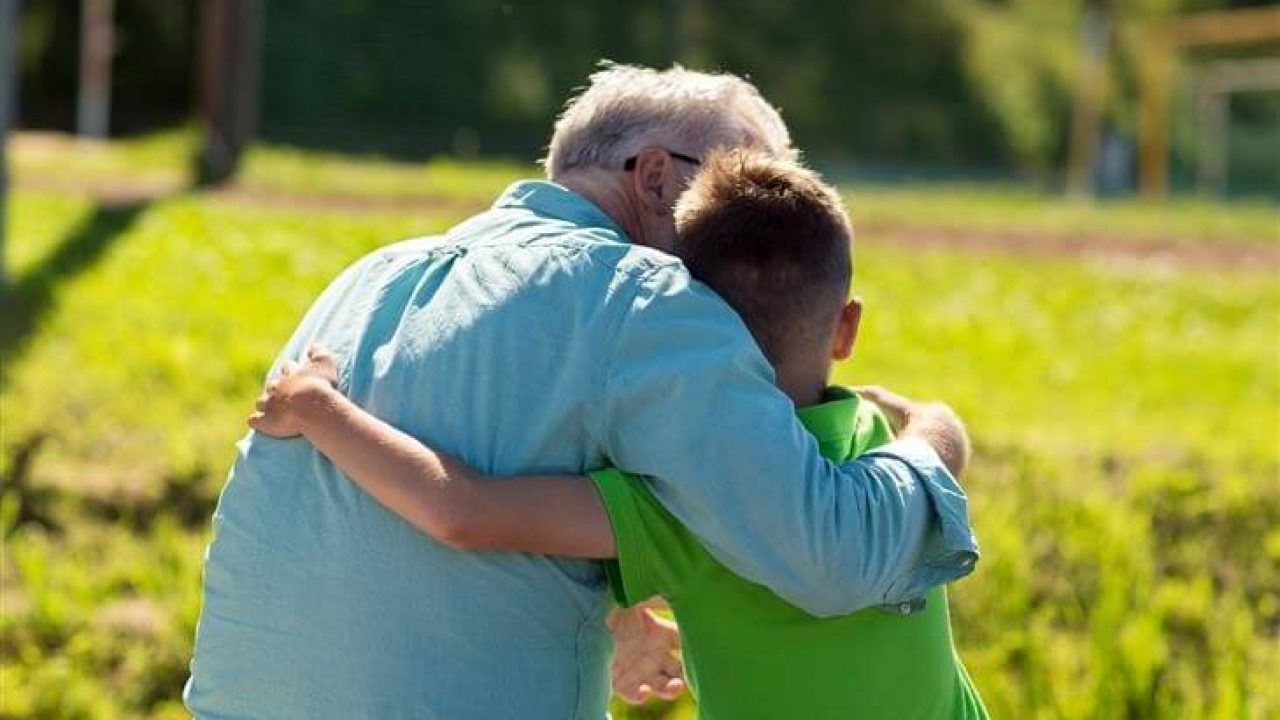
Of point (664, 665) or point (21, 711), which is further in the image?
point (21, 711)

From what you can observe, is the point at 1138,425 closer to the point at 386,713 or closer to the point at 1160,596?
the point at 1160,596

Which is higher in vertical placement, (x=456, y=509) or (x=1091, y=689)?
(x=456, y=509)

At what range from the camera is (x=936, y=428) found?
2.55 m

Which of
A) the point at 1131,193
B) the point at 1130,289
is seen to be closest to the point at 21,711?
the point at 1130,289

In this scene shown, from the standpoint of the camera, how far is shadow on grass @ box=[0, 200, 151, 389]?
269 inches

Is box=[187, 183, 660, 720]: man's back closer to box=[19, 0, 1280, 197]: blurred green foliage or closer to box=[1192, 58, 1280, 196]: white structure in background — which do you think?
box=[19, 0, 1280, 197]: blurred green foliage


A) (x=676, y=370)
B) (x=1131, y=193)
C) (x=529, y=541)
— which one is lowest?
(x=1131, y=193)

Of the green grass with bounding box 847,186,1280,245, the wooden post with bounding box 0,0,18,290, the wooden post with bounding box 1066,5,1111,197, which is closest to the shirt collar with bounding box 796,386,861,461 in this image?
the wooden post with bounding box 0,0,18,290

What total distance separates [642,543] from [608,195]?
48 centimetres

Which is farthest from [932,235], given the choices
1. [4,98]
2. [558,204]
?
[558,204]

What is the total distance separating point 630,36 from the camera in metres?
15.5

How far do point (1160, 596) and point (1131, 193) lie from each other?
21832mm

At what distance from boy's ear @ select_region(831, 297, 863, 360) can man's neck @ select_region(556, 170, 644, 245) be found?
28cm

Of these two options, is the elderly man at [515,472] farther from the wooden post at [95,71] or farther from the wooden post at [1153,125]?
the wooden post at [1153,125]
